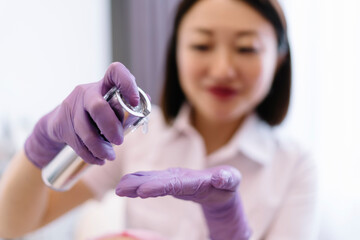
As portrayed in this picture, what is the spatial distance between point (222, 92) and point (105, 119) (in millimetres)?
386

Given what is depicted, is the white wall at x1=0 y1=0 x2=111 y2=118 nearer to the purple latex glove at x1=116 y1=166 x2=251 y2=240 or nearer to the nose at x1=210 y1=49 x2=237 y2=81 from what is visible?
the nose at x1=210 y1=49 x2=237 y2=81

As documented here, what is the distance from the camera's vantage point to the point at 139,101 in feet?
1.17

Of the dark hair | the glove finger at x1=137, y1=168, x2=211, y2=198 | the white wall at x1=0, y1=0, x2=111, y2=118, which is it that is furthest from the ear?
the white wall at x1=0, y1=0, x2=111, y2=118

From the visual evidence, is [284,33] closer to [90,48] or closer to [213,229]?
[213,229]

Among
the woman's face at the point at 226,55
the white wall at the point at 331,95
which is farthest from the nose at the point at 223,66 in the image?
the white wall at the point at 331,95

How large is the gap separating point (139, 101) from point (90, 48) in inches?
57.2

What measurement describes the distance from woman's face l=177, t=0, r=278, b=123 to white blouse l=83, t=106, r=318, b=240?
128 millimetres

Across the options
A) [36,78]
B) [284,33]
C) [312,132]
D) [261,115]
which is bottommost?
[312,132]

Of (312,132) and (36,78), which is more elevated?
(36,78)

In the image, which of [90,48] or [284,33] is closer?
[284,33]

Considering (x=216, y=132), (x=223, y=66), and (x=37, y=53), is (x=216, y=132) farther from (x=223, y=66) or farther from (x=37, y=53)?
(x=37, y=53)

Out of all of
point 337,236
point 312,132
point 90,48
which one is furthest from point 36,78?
point 337,236

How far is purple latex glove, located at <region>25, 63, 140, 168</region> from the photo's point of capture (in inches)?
13.8

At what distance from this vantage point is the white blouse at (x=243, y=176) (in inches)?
30.0
